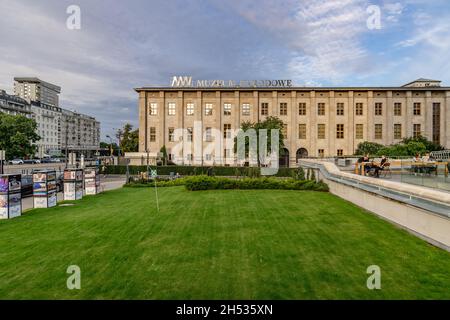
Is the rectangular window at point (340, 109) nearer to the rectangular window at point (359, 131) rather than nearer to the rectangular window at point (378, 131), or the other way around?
the rectangular window at point (359, 131)

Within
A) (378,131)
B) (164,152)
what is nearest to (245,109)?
(164,152)

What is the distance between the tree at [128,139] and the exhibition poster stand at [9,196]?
63.8 m

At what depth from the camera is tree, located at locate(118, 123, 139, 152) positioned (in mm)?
75438

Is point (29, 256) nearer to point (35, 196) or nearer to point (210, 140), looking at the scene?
point (35, 196)

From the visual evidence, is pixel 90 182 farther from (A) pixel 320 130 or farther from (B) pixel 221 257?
(A) pixel 320 130

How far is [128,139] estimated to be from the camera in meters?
77.4

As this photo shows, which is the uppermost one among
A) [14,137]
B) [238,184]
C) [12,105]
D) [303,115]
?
[12,105]

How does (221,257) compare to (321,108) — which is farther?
(321,108)

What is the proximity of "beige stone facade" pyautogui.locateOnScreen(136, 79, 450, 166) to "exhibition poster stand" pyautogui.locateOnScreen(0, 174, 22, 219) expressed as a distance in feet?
119

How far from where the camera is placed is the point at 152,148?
51.2 m

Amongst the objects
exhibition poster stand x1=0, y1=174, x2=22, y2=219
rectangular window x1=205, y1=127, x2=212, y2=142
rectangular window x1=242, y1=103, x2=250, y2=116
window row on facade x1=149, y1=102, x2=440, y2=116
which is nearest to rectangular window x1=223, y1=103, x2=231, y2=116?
window row on facade x1=149, y1=102, x2=440, y2=116

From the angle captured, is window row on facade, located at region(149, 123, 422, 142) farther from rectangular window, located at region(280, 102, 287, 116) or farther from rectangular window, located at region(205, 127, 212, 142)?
rectangular window, located at region(280, 102, 287, 116)

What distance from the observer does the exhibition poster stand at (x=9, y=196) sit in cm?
1277

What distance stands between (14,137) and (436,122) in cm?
8452
